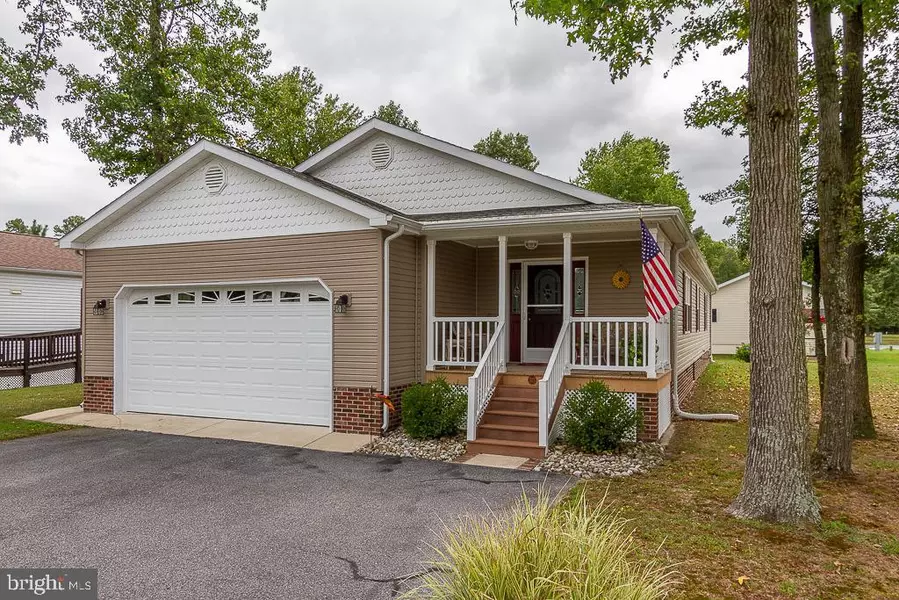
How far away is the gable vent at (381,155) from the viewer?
11.7 metres

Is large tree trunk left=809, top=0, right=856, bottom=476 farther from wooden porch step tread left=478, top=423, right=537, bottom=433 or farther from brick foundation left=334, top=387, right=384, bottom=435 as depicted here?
brick foundation left=334, top=387, right=384, bottom=435

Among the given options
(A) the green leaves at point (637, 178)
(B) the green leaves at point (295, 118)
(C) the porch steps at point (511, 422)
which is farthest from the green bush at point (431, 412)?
(A) the green leaves at point (637, 178)

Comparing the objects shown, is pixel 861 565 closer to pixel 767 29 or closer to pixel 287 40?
pixel 767 29

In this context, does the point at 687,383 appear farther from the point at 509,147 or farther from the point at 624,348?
the point at 509,147

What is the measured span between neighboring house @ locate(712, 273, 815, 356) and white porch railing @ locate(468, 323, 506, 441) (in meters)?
24.8

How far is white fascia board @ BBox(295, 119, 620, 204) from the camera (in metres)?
10.2

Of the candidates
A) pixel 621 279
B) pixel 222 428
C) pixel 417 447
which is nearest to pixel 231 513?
pixel 417 447

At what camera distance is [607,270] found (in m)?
10.4

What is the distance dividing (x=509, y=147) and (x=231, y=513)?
3307 cm

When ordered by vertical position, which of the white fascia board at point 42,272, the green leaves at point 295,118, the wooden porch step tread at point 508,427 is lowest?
the wooden porch step tread at point 508,427

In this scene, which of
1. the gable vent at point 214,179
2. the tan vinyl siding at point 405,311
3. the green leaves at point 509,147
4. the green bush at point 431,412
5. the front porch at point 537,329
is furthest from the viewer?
the green leaves at point 509,147

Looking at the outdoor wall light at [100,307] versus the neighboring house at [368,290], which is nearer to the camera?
the neighboring house at [368,290]
